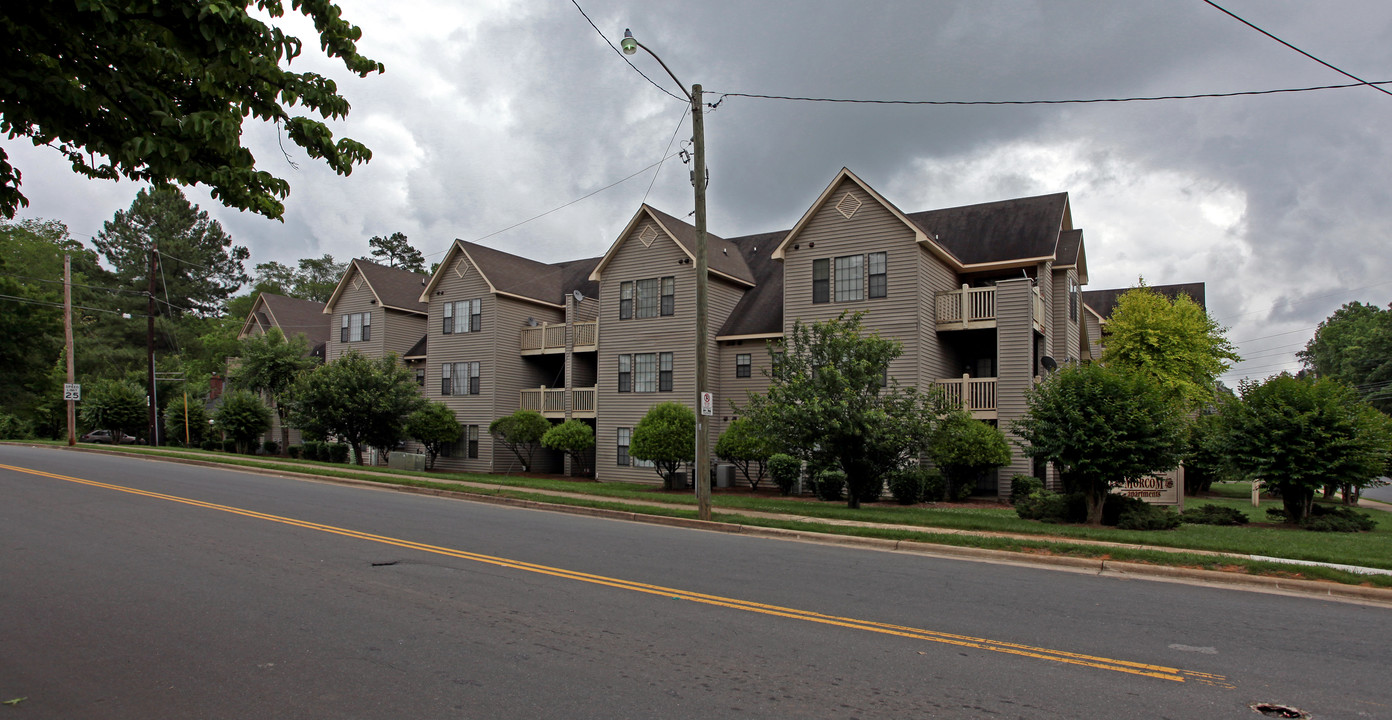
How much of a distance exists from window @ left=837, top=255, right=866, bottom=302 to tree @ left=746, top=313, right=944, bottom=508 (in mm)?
6162

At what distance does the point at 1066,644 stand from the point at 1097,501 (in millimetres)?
11264

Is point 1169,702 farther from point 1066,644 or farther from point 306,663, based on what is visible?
point 306,663

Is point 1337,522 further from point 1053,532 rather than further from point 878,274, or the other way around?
point 878,274

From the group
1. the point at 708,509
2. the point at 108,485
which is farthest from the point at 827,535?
the point at 108,485

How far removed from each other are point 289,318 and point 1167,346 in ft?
153

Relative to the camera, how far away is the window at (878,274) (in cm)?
2473

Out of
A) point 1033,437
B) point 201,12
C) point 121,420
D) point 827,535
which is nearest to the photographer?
point 201,12

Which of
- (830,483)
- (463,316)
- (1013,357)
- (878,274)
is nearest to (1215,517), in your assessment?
(1013,357)

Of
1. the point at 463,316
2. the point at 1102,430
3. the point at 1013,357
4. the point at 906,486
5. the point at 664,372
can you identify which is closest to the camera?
the point at 1102,430

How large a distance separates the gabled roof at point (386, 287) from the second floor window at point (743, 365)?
18.2 metres

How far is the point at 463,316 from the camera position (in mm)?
35188

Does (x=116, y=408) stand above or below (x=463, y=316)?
below

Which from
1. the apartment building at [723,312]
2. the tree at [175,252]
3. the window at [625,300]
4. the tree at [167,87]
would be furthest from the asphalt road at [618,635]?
the tree at [175,252]

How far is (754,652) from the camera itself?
260 inches
